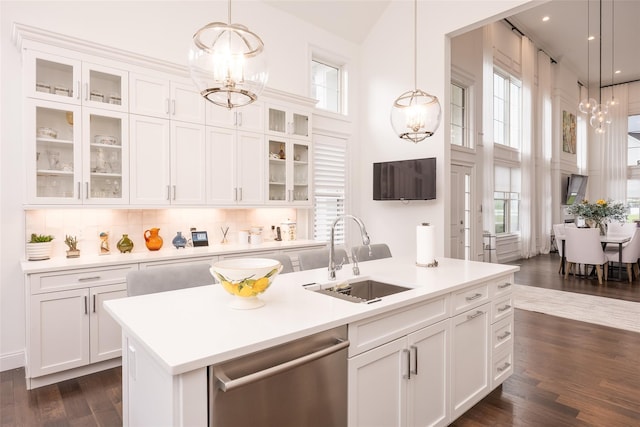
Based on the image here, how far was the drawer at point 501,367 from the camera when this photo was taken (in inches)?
103

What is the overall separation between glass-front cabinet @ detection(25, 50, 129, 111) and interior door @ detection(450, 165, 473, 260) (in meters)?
5.22

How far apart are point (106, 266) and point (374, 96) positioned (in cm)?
434

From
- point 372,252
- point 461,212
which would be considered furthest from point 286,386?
point 461,212

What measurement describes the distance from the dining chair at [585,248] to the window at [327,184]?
13.7 feet

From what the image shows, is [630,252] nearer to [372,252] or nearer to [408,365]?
[372,252]

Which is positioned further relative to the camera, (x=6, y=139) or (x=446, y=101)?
(x=446, y=101)

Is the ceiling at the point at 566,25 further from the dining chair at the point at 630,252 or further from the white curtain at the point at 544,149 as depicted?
the dining chair at the point at 630,252

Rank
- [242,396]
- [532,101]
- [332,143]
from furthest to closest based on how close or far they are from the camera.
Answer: [532,101] → [332,143] → [242,396]

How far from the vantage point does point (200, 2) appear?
14.1 ft

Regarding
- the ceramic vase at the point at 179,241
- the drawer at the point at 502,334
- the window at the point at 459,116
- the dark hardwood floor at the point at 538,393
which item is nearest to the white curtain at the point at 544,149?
the window at the point at 459,116

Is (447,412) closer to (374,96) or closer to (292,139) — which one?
(292,139)

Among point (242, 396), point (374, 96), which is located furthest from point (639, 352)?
point (374, 96)

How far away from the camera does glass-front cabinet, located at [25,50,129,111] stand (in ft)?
9.80

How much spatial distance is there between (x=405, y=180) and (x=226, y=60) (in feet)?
12.2
